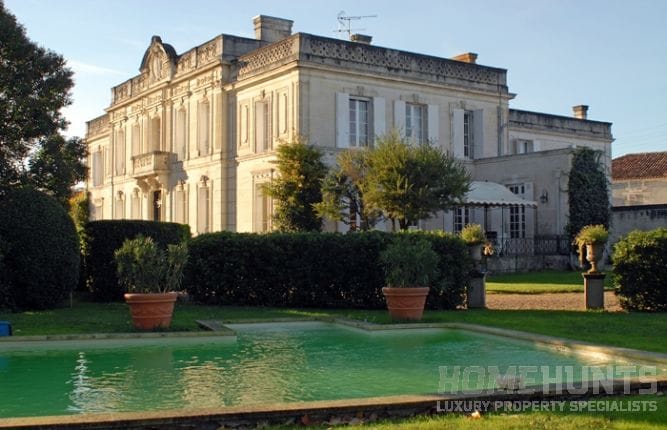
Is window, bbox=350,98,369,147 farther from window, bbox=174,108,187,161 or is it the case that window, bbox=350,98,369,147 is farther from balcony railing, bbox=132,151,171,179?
balcony railing, bbox=132,151,171,179

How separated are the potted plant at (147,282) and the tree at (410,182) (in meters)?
11.5

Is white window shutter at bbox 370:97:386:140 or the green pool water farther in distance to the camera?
white window shutter at bbox 370:97:386:140

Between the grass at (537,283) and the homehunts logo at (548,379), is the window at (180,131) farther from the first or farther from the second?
the homehunts logo at (548,379)

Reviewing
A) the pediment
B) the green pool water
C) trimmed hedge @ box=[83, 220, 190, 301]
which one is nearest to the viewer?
the green pool water

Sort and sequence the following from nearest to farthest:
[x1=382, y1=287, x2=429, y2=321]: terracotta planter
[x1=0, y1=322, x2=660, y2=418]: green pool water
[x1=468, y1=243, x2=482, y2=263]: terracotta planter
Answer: [x1=0, y1=322, x2=660, y2=418]: green pool water < [x1=382, y1=287, x2=429, y2=321]: terracotta planter < [x1=468, y1=243, x2=482, y2=263]: terracotta planter

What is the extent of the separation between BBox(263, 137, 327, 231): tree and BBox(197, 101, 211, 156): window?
23.5 ft

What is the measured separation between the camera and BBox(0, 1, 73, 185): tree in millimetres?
17031

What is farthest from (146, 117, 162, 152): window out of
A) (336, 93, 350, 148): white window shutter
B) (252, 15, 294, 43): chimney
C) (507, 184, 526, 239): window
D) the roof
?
the roof

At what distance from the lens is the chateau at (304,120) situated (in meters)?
26.9

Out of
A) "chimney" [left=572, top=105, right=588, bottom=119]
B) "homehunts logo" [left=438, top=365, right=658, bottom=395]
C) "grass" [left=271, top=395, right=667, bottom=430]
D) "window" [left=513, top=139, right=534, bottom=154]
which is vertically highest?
"chimney" [left=572, top=105, right=588, bottom=119]

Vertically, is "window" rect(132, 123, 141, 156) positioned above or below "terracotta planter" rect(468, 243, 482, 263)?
above

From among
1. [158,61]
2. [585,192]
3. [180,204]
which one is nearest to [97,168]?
[158,61]

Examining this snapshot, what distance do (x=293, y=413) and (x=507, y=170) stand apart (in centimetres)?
2513

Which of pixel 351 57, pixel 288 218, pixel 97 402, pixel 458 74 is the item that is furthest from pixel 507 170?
pixel 97 402
